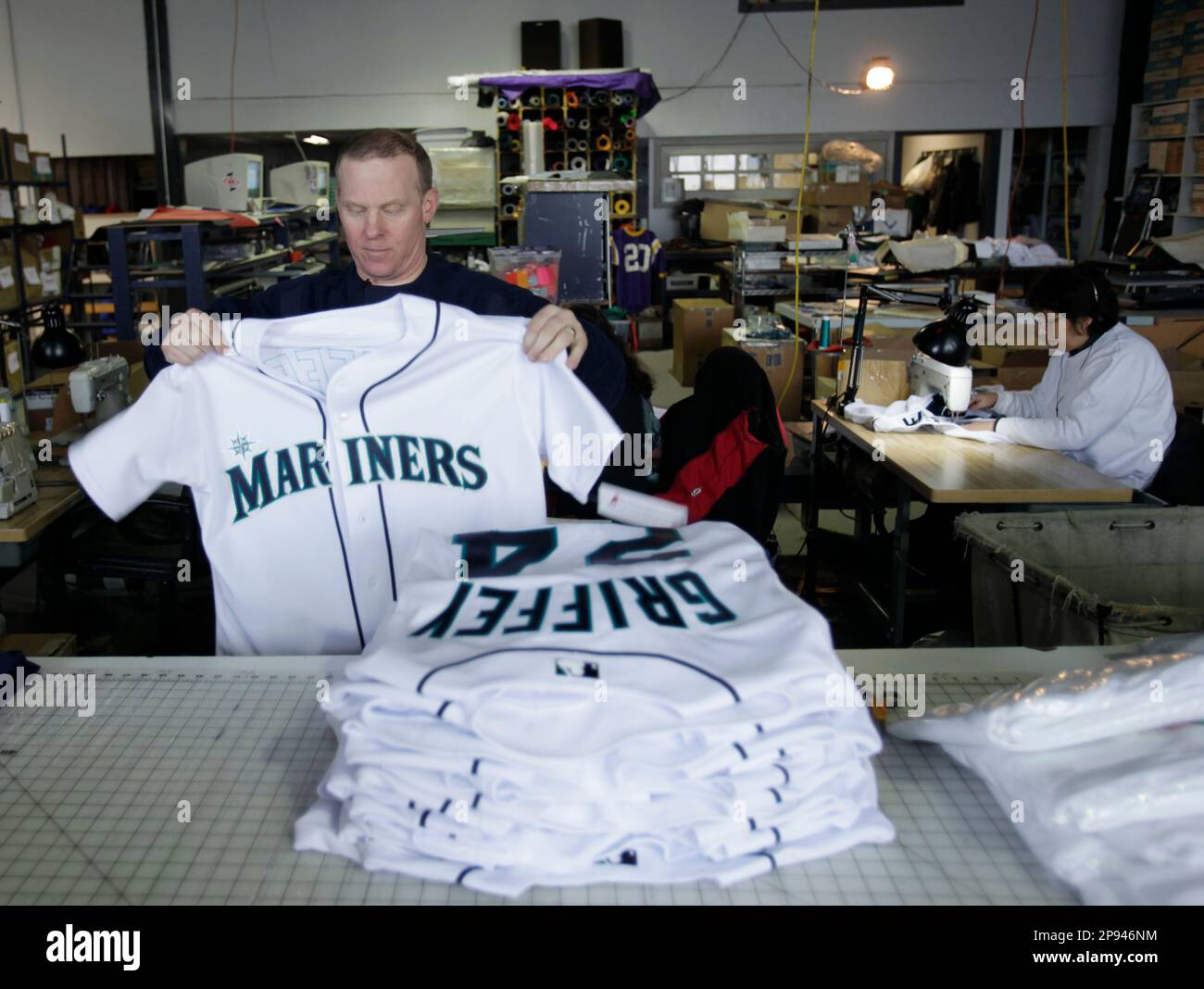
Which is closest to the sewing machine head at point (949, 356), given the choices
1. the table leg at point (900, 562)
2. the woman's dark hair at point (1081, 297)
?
the woman's dark hair at point (1081, 297)

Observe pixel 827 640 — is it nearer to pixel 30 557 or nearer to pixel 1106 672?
pixel 1106 672

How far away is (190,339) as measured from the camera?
1.74m

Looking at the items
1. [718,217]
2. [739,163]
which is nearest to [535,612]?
[718,217]

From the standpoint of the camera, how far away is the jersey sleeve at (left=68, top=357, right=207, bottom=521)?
5.81ft

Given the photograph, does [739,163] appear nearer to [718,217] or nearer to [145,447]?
[718,217]

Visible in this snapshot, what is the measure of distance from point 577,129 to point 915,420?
178 inches

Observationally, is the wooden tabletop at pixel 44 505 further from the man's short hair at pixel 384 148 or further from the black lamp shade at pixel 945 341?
the black lamp shade at pixel 945 341

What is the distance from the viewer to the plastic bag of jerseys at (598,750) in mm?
958

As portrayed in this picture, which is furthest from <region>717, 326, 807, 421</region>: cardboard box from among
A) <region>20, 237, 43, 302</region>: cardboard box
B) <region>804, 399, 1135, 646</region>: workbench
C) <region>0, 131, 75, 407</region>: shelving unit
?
<region>20, 237, 43, 302</region>: cardboard box

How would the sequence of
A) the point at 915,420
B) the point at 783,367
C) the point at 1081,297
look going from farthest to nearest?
the point at 783,367 < the point at 915,420 < the point at 1081,297

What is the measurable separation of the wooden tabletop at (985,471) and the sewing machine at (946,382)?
137 millimetres

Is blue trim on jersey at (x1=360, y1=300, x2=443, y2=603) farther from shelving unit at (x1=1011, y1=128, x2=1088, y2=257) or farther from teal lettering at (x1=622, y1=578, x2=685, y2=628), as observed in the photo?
shelving unit at (x1=1011, y1=128, x2=1088, y2=257)

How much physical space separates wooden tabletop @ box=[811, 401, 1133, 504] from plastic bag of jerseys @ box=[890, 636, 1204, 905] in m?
1.89
